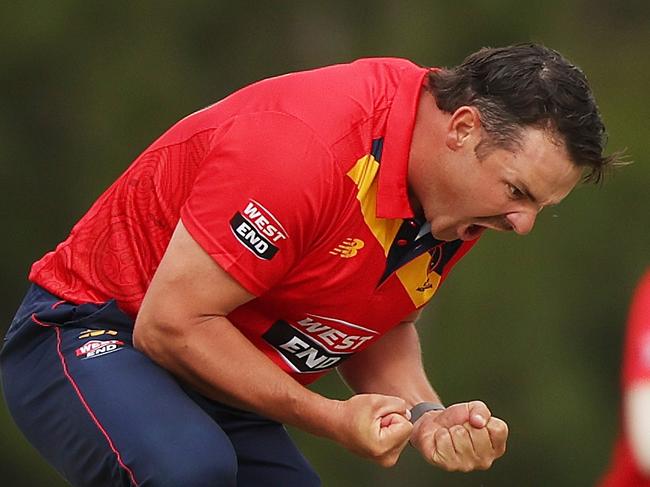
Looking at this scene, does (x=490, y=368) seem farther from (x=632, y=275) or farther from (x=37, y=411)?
(x=37, y=411)

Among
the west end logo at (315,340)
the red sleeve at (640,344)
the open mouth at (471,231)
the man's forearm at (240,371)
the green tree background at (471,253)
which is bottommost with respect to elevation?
the green tree background at (471,253)

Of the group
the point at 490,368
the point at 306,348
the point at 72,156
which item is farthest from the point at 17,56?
the point at 306,348

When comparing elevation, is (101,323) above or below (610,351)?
above

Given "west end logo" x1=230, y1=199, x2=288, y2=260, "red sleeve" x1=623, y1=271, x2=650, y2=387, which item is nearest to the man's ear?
"west end logo" x1=230, y1=199, x2=288, y2=260

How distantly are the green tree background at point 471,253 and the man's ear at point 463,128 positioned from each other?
8.19m

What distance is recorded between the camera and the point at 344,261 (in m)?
4.51

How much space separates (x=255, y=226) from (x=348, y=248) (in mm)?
333

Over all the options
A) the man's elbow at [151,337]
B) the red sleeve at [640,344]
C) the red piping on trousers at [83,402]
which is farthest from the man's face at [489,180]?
the red piping on trousers at [83,402]

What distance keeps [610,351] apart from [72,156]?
13.8 feet

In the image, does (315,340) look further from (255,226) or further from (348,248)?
(255,226)

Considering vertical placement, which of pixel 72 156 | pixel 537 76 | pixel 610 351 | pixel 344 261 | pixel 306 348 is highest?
pixel 537 76

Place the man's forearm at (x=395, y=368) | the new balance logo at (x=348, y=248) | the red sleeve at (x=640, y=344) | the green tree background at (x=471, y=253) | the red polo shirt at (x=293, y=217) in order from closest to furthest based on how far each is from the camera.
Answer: the red polo shirt at (x=293, y=217) < the new balance logo at (x=348, y=248) < the red sleeve at (x=640, y=344) < the man's forearm at (x=395, y=368) < the green tree background at (x=471, y=253)

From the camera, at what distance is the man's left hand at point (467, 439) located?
4.43 metres

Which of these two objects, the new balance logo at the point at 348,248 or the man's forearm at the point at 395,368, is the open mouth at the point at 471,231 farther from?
the man's forearm at the point at 395,368
